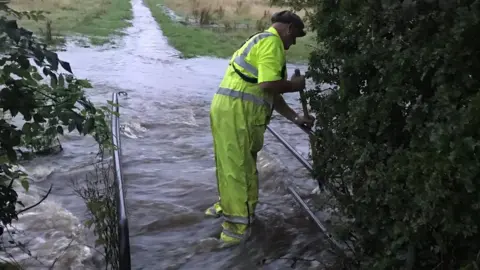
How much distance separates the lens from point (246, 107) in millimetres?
5094

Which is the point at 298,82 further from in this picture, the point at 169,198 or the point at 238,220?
the point at 169,198

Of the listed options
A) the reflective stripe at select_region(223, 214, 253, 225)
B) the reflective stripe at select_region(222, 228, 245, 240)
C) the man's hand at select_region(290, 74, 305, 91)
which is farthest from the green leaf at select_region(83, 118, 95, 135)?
the reflective stripe at select_region(222, 228, 245, 240)

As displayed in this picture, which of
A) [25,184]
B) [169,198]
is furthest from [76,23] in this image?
[25,184]

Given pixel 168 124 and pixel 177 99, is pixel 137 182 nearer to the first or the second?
pixel 168 124

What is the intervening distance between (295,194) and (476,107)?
424 cm

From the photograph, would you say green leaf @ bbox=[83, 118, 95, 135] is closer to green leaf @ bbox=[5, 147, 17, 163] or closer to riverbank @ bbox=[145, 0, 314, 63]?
green leaf @ bbox=[5, 147, 17, 163]

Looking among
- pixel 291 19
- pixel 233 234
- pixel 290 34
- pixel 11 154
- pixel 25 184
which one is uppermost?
pixel 291 19

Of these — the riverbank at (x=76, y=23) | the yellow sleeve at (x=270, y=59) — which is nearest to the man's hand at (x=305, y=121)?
the yellow sleeve at (x=270, y=59)

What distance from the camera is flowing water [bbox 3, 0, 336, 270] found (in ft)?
17.3

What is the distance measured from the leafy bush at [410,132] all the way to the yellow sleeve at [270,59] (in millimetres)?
921

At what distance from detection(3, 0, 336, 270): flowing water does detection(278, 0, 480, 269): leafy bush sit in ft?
5.34

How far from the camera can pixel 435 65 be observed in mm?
2695

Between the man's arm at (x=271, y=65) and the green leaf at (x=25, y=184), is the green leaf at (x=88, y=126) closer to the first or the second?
the green leaf at (x=25, y=184)

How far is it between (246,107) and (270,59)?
1.58 feet
